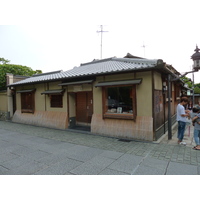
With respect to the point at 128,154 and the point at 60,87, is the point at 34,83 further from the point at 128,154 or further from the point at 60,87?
the point at 128,154

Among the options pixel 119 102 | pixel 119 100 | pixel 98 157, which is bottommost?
pixel 98 157

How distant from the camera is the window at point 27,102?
1036cm

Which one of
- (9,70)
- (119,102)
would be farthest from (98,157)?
(9,70)

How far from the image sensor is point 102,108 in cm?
696

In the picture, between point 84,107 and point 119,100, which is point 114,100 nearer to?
point 119,100

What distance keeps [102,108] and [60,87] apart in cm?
349

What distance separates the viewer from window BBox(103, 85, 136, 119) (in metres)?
6.29

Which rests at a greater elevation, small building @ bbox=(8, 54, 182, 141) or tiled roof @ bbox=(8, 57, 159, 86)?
tiled roof @ bbox=(8, 57, 159, 86)

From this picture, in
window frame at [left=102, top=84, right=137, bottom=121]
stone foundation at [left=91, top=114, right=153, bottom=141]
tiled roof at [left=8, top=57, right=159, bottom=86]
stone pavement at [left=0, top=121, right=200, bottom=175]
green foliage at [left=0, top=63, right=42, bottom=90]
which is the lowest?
stone pavement at [left=0, top=121, right=200, bottom=175]

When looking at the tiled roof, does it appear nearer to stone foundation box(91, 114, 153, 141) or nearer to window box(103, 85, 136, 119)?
window box(103, 85, 136, 119)

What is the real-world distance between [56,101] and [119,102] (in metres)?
4.57

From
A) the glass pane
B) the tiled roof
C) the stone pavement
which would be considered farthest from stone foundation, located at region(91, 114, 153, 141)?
the tiled roof

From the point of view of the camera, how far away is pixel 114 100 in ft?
22.5

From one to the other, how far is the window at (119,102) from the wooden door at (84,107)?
1.99 metres
